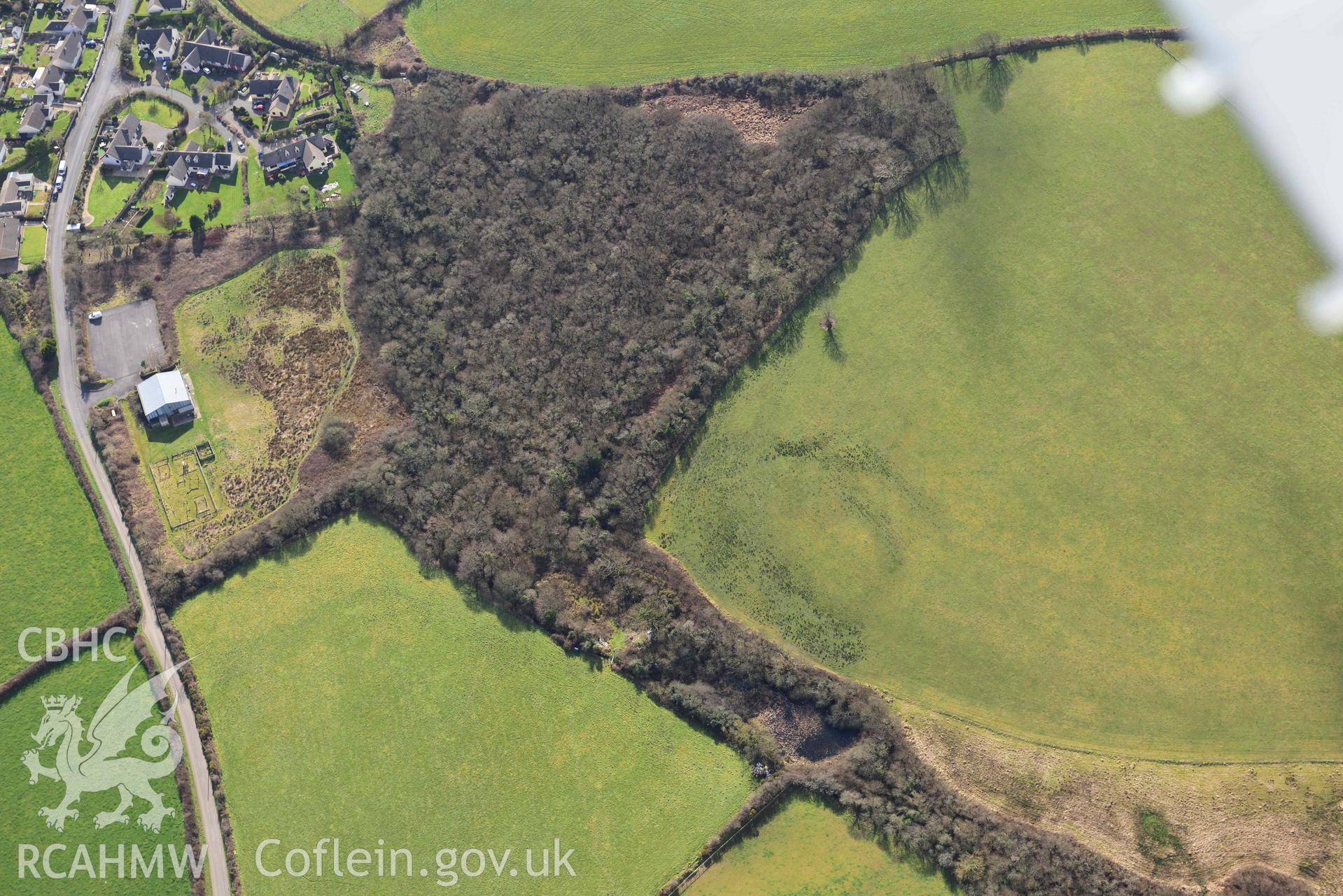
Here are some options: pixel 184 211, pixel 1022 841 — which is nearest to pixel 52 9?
pixel 184 211

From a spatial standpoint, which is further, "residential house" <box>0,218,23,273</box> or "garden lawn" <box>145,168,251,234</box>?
"garden lawn" <box>145,168,251,234</box>

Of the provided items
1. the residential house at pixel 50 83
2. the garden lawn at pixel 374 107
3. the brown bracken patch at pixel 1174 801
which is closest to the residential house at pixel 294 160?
the garden lawn at pixel 374 107

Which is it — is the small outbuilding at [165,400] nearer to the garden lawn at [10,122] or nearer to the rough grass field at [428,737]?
the rough grass field at [428,737]

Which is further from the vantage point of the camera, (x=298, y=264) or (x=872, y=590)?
(x=298, y=264)

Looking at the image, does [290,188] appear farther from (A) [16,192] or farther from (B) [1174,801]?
(B) [1174,801]

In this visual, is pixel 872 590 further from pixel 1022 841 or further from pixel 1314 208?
pixel 1314 208

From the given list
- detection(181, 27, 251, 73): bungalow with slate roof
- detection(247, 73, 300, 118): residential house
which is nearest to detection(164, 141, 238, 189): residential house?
detection(247, 73, 300, 118): residential house

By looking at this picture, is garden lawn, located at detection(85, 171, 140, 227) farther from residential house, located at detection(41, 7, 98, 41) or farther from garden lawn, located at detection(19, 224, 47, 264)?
residential house, located at detection(41, 7, 98, 41)
